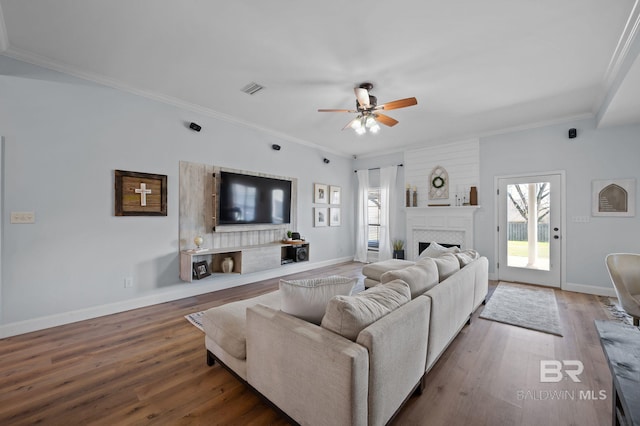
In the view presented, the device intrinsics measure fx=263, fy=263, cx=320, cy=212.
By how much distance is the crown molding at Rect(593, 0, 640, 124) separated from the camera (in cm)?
219

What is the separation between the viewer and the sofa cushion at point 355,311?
1.36 metres

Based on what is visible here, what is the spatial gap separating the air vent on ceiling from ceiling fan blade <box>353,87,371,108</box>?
1.27 metres

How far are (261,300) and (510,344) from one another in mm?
2423

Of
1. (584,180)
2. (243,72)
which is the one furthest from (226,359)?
(584,180)

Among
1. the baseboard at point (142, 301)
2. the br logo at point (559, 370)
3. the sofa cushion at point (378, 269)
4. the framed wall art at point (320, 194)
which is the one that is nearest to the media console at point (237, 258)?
the baseboard at point (142, 301)

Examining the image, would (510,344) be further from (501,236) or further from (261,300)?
(501,236)

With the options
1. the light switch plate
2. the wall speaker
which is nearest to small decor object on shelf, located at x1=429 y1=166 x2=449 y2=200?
the wall speaker

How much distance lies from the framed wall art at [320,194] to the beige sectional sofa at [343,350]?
13.4 ft

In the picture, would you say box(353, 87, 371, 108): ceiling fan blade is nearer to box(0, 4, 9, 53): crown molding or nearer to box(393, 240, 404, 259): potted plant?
box(0, 4, 9, 53): crown molding

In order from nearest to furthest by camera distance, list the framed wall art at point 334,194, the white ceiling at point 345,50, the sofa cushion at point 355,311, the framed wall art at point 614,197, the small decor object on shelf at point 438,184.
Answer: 1. the sofa cushion at point 355,311
2. the white ceiling at point 345,50
3. the framed wall art at point 614,197
4. the small decor object on shelf at point 438,184
5. the framed wall art at point 334,194

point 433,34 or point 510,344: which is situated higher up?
point 433,34

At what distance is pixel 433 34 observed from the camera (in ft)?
7.80

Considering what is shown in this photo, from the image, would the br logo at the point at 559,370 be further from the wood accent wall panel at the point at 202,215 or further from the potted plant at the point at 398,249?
the wood accent wall panel at the point at 202,215

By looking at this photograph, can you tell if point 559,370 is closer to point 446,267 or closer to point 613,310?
point 446,267
